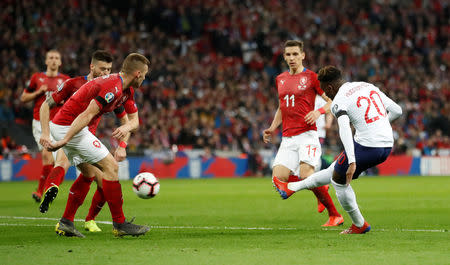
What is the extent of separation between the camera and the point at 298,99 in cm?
1001

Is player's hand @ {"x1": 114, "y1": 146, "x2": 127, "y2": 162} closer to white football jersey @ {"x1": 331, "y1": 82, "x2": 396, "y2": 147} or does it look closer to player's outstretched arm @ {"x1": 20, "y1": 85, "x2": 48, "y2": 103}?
white football jersey @ {"x1": 331, "y1": 82, "x2": 396, "y2": 147}

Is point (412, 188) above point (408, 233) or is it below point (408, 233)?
below

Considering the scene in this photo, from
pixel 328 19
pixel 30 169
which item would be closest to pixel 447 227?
pixel 30 169

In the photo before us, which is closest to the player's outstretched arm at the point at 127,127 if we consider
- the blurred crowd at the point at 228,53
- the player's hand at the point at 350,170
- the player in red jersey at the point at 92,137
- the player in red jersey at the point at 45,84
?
the player in red jersey at the point at 92,137

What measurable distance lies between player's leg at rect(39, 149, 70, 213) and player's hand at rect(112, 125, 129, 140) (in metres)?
1.00

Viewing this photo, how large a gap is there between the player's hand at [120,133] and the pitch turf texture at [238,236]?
43.0 inches

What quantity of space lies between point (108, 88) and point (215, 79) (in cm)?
2247

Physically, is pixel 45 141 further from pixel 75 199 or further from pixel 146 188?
pixel 146 188

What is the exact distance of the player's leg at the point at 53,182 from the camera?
839 cm

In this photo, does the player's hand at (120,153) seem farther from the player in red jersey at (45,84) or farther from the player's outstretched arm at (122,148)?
the player in red jersey at (45,84)

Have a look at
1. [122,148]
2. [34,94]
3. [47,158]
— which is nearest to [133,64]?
[122,148]

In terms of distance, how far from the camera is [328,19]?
34688 mm

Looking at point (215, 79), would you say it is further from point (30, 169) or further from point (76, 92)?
point (76, 92)

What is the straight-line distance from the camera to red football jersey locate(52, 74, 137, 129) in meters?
7.64
